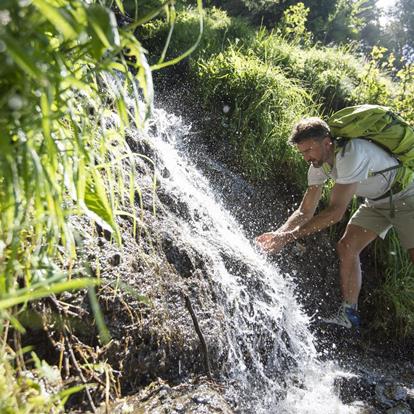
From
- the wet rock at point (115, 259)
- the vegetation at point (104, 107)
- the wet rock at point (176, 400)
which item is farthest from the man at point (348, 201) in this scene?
the wet rock at point (115, 259)

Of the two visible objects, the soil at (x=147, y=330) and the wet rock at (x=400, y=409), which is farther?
the wet rock at (x=400, y=409)

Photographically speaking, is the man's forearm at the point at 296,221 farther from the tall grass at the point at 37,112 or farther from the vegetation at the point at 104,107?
the tall grass at the point at 37,112

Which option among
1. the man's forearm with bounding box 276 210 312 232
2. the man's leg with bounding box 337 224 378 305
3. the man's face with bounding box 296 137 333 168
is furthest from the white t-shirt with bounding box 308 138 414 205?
the man's leg with bounding box 337 224 378 305

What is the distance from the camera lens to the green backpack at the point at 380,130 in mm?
3777

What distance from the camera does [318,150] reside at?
12.5 feet

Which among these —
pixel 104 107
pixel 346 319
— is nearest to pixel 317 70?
pixel 346 319

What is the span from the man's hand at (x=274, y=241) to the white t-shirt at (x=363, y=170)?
2.31 ft

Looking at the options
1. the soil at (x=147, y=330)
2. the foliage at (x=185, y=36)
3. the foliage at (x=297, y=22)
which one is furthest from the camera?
the foliage at (x=297, y=22)

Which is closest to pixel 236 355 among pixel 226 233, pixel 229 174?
pixel 226 233

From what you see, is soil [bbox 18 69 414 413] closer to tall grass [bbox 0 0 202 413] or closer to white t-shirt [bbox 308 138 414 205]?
tall grass [bbox 0 0 202 413]

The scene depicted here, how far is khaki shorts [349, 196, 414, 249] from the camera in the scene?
422cm

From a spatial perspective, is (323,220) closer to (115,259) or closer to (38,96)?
(115,259)

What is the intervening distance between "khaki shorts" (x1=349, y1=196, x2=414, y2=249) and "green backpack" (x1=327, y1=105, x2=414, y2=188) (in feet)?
1.21

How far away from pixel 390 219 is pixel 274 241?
4.77 feet
